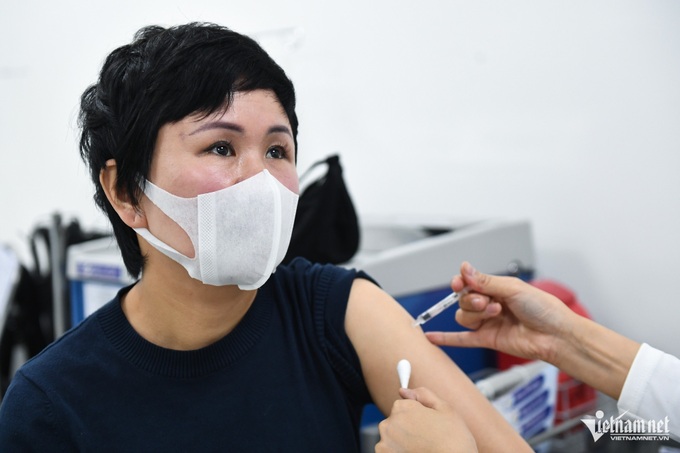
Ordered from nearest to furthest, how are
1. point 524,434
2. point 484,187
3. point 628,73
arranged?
point 524,434
point 628,73
point 484,187

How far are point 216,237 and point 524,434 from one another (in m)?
0.81

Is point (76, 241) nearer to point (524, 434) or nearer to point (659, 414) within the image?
point (524, 434)

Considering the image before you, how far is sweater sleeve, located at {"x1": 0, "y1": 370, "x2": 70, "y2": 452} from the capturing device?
39.1 inches

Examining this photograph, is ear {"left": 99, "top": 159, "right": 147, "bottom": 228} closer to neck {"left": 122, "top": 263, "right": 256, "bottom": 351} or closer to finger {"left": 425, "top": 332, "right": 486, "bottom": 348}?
neck {"left": 122, "top": 263, "right": 256, "bottom": 351}

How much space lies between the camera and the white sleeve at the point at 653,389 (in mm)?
1079

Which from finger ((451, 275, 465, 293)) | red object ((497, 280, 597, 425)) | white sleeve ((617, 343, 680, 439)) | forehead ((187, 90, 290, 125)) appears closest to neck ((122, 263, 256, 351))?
forehead ((187, 90, 290, 125))

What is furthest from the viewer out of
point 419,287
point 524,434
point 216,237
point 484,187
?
point 484,187

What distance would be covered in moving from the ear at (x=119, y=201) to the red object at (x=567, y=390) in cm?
96

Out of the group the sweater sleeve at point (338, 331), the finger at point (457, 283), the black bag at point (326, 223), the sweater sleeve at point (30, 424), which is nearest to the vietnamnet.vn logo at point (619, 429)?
the finger at point (457, 283)

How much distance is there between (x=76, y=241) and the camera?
223cm

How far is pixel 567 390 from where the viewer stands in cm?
153

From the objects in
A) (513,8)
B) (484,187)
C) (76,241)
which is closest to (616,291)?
(484,187)

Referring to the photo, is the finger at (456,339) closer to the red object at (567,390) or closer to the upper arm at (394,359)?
the upper arm at (394,359)

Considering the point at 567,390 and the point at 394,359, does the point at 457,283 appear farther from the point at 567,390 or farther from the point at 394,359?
the point at 567,390
